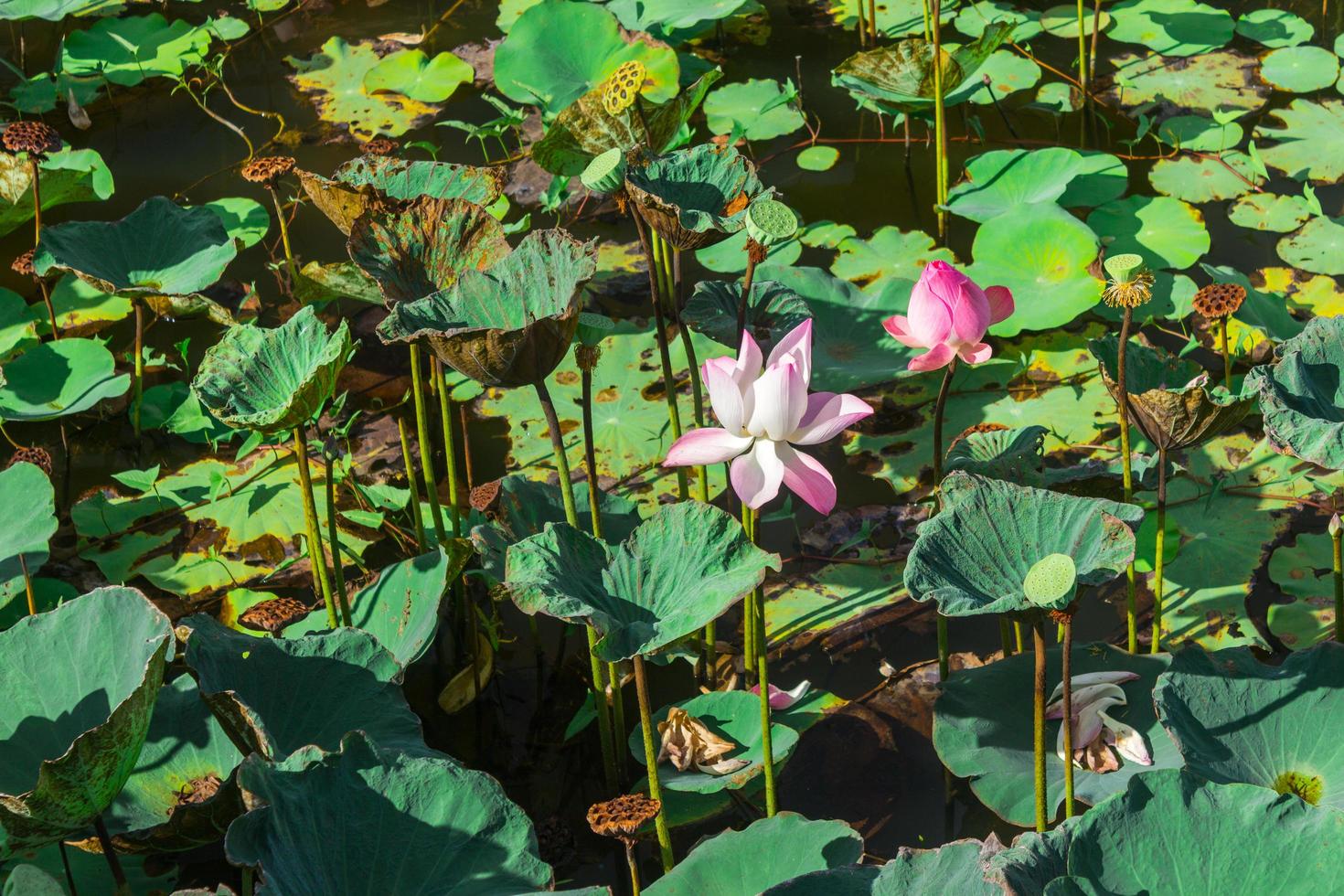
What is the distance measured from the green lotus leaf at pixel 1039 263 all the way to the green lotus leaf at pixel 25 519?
223 centimetres

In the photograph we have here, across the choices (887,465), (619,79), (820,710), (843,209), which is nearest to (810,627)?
(820,710)

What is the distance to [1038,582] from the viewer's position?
1.52 meters

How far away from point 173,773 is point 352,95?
330 centimetres

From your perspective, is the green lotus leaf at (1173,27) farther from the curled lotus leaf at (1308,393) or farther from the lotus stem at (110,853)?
the lotus stem at (110,853)

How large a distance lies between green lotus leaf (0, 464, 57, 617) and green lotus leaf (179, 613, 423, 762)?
0.65m

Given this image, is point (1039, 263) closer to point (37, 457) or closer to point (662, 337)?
point (662, 337)

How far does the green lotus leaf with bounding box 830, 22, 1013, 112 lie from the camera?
3.60 meters

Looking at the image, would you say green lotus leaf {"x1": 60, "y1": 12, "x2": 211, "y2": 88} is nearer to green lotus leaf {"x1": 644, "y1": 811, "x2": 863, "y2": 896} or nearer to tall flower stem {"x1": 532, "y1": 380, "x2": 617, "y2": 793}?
tall flower stem {"x1": 532, "y1": 380, "x2": 617, "y2": 793}

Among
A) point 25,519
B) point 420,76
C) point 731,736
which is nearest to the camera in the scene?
point 731,736

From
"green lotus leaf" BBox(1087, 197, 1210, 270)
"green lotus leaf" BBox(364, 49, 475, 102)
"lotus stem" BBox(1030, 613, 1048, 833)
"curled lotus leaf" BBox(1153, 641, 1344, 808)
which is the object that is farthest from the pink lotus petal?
"green lotus leaf" BBox(364, 49, 475, 102)

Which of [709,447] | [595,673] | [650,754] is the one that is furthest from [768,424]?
[595,673]

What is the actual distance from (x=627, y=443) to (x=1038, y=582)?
5.73 ft

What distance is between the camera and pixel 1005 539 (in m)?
1.83

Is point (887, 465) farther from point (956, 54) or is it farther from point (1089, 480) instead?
point (956, 54)
